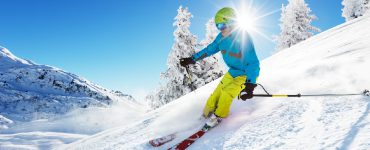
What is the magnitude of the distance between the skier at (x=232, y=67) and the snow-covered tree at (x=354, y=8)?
44422mm

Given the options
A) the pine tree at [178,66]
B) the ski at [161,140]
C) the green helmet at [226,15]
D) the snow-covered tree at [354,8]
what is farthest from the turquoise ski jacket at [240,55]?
the snow-covered tree at [354,8]

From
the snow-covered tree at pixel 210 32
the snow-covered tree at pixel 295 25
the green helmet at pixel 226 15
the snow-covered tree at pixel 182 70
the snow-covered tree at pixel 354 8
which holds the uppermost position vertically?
the snow-covered tree at pixel 354 8

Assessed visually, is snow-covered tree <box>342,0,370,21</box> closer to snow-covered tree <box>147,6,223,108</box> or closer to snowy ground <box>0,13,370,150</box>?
snow-covered tree <box>147,6,223,108</box>

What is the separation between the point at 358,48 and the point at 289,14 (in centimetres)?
3345

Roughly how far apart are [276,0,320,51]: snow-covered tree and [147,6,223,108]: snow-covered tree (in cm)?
1458

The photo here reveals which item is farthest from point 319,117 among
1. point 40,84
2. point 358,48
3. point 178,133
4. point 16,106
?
point 40,84

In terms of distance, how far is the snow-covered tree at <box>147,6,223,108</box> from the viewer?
2745 cm

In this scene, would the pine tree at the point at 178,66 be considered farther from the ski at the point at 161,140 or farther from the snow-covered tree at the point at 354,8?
the snow-covered tree at the point at 354,8

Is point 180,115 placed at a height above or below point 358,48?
below

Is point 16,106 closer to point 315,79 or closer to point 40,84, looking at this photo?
point 40,84

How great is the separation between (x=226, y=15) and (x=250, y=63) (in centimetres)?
98

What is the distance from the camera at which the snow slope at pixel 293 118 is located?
166 inches

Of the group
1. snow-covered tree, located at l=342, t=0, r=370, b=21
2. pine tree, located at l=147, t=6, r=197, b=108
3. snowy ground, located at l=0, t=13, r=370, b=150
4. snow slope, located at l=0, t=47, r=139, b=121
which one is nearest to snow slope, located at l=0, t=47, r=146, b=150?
snow slope, located at l=0, t=47, r=139, b=121

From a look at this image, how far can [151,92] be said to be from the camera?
99.0 ft
